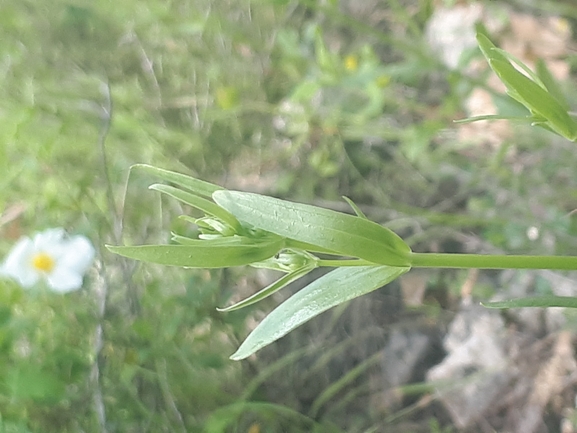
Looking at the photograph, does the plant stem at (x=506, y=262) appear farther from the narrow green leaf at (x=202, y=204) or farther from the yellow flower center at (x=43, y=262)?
the yellow flower center at (x=43, y=262)

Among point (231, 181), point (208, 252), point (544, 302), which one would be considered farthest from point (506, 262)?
point (231, 181)

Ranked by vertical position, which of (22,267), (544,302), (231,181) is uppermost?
(544,302)

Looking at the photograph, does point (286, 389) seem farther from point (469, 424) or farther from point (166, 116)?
point (166, 116)

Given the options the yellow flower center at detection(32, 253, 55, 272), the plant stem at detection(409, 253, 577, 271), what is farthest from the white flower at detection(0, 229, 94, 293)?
the plant stem at detection(409, 253, 577, 271)

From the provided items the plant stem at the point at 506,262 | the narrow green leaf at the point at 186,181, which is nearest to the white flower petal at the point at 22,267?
the narrow green leaf at the point at 186,181

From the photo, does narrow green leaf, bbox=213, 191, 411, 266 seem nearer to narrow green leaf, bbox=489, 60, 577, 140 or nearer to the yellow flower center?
narrow green leaf, bbox=489, 60, 577, 140

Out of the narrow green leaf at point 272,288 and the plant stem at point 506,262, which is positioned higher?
the plant stem at point 506,262

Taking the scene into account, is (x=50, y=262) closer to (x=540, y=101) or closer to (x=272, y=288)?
(x=272, y=288)
